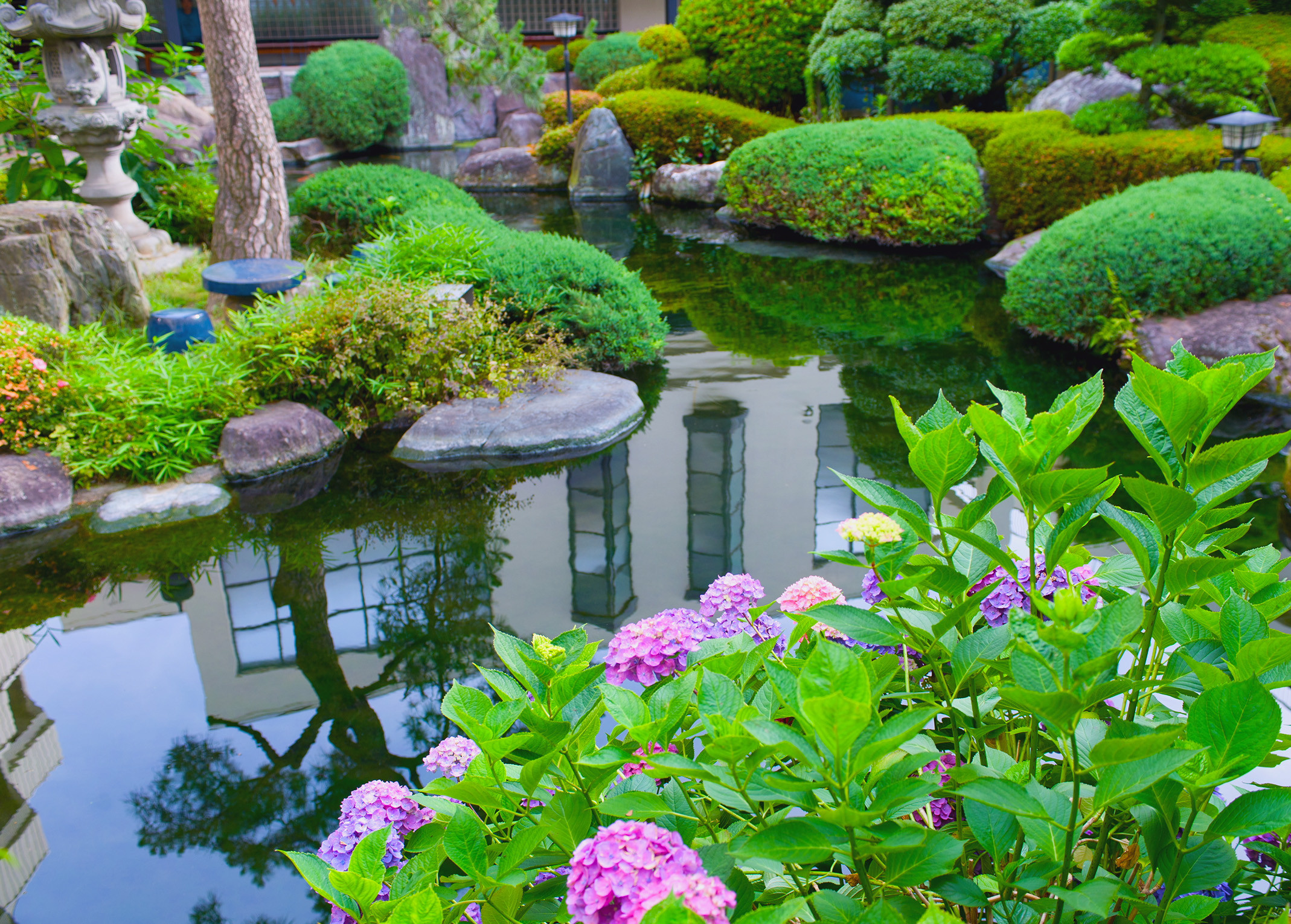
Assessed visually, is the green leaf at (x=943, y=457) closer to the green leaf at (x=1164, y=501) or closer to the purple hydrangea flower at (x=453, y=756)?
the green leaf at (x=1164, y=501)

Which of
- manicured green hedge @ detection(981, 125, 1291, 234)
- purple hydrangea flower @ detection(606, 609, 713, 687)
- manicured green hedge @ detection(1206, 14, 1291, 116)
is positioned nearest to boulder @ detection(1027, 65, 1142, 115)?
manicured green hedge @ detection(1206, 14, 1291, 116)

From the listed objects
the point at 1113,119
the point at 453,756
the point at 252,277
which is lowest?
the point at 252,277

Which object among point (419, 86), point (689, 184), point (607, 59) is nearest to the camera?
point (689, 184)

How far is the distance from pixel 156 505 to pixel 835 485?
11.2ft

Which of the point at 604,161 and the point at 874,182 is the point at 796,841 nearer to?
the point at 874,182

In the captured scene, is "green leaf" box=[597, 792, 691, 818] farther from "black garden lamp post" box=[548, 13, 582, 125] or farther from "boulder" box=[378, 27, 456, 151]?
"boulder" box=[378, 27, 456, 151]

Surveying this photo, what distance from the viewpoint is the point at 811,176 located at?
9898 mm

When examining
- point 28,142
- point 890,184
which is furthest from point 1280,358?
point 28,142

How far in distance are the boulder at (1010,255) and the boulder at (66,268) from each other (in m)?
7.19

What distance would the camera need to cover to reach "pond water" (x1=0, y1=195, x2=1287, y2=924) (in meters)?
2.78

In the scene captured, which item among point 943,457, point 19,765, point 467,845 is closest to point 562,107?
Answer: point 19,765

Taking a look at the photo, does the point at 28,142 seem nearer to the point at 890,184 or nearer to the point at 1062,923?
the point at 890,184

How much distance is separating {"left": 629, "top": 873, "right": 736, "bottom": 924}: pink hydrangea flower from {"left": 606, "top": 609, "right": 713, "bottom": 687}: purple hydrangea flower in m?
0.55

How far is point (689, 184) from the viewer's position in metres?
12.7
